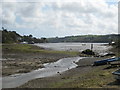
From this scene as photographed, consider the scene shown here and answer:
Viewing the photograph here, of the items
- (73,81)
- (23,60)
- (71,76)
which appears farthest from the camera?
(23,60)

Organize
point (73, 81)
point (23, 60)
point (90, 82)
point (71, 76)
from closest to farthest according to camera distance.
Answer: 1. point (90, 82)
2. point (73, 81)
3. point (71, 76)
4. point (23, 60)

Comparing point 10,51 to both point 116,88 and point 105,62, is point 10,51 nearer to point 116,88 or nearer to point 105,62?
point 105,62

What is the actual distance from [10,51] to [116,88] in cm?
6558

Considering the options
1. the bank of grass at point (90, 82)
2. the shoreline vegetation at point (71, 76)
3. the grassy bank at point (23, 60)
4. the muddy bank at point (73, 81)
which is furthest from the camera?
the grassy bank at point (23, 60)

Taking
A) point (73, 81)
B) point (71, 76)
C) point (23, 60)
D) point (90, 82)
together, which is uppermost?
point (90, 82)

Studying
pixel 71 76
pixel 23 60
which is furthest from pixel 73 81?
pixel 23 60

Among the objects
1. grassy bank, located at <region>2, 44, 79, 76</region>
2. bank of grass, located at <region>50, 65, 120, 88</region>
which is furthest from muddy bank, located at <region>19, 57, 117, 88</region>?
grassy bank, located at <region>2, 44, 79, 76</region>

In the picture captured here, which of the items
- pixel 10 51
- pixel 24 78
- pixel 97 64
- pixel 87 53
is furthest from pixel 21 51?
pixel 24 78

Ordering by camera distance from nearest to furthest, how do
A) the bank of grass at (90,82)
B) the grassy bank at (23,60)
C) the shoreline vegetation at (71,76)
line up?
the bank of grass at (90,82)
the shoreline vegetation at (71,76)
the grassy bank at (23,60)

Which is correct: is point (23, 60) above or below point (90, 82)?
below

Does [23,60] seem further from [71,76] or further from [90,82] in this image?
[90,82]

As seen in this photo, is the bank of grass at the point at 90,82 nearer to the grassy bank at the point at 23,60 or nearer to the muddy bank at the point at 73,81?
the muddy bank at the point at 73,81

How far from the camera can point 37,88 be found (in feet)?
92.4

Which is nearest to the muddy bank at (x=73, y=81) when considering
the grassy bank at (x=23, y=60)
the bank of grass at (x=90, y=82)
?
→ the bank of grass at (x=90, y=82)
